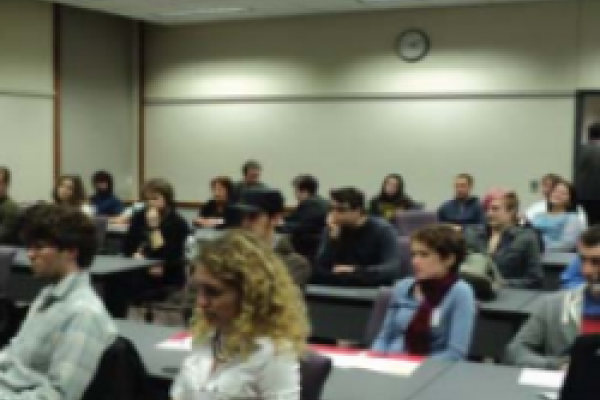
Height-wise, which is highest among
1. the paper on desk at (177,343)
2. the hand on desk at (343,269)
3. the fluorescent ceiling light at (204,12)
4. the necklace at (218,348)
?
the fluorescent ceiling light at (204,12)

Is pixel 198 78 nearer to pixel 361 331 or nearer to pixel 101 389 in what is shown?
pixel 361 331

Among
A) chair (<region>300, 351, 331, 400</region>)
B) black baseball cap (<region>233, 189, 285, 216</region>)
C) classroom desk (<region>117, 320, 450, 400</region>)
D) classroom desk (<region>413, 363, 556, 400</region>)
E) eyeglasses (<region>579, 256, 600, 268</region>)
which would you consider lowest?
classroom desk (<region>117, 320, 450, 400</region>)

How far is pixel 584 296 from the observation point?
310 centimetres

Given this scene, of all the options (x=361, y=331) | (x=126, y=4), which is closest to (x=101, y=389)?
(x=361, y=331)

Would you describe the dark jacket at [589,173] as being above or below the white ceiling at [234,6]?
below

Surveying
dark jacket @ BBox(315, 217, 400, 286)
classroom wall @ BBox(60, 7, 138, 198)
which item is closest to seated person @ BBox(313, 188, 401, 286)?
dark jacket @ BBox(315, 217, 400, 286)

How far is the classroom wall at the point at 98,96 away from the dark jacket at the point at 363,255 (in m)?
5.70

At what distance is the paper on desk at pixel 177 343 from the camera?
3.02 m

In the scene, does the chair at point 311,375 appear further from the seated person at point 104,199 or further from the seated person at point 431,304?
the seated person at point 104,199

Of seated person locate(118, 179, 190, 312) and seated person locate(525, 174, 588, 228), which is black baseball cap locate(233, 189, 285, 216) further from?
seated person locate(525, 174, 588, 228)

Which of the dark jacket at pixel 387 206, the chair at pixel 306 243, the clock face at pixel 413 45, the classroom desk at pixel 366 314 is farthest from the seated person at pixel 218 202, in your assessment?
the classroom desk at pixel 366 314

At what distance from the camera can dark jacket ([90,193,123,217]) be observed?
8578mm

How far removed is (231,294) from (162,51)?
30.5 feet

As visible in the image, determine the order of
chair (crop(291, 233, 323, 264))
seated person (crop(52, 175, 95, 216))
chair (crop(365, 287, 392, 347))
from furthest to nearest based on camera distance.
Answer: chair (crop(291, 233, 323, 264))
seated person (crop(52, 175, 95, 216))
chair (crop(365, 287, 392, 347))
